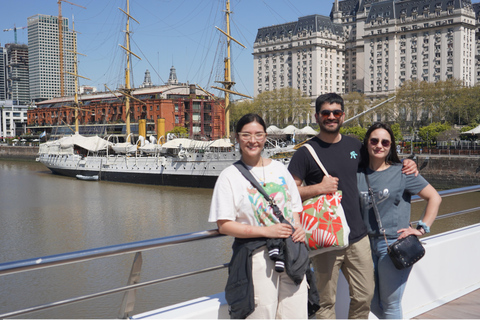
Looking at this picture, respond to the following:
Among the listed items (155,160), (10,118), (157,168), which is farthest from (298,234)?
(10,118)

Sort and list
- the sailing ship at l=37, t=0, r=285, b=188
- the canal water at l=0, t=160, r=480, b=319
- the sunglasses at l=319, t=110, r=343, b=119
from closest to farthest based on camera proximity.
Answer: the sunglasses at l=319, t=110, r=343, b=119
the canal water at l=0, t=160, r=480, b=319
the sailing ship at l=37, t=0, r=285, b=188

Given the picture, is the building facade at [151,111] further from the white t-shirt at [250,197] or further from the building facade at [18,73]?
the building facade at [18,73]

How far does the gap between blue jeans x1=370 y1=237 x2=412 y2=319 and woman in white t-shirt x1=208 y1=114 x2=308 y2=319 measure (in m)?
0.71

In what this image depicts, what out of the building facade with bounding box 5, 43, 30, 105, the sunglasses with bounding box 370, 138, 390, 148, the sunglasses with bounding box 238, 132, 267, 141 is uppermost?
the building facade with bounding box 5, 43, 30, 105

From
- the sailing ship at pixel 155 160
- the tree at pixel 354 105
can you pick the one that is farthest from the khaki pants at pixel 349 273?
the tree at pixel 354 105

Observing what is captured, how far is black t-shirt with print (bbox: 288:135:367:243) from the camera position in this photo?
2.95 m

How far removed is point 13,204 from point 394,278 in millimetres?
23910

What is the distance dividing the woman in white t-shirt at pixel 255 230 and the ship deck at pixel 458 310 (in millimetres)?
1804

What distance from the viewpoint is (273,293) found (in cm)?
255

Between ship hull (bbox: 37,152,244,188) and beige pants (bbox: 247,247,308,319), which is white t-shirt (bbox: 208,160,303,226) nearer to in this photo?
beige pants (bbox: 247,247,308,319)

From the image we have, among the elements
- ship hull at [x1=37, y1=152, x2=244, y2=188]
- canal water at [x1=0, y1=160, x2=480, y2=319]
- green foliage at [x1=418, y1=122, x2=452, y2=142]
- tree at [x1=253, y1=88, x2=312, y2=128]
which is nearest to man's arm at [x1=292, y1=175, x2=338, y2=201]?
canal water at [x1=0, y1=160, x2=480, y2=319]

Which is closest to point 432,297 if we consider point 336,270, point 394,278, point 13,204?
point 394,278

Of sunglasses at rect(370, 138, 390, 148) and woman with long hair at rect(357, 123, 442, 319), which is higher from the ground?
sunglasses at rect(370, 138, 390, 148)

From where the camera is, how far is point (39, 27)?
15862 cm
